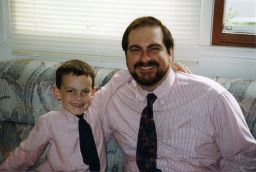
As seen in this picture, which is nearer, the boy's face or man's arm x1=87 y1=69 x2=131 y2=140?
the boy's face

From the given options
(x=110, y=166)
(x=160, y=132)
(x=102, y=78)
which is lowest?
(x=110, y=166)

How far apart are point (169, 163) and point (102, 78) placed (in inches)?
24.2

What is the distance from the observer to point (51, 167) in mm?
1732

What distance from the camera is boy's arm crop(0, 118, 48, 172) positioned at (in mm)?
1690

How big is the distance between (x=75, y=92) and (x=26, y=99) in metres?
0.55

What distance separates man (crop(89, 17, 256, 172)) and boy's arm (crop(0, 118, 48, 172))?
1.23ft

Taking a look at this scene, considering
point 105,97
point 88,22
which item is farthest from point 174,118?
point 88,22

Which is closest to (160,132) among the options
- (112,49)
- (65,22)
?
(112,49)

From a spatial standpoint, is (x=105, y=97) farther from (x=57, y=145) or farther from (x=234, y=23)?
(x=234, y=23)

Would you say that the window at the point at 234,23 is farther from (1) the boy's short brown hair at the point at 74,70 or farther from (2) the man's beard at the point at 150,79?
(1) the boy's short brown hair at the point at 74,70

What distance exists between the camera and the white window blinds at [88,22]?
2.30 meters

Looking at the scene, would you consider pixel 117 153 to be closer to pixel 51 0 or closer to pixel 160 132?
pixel 160 132

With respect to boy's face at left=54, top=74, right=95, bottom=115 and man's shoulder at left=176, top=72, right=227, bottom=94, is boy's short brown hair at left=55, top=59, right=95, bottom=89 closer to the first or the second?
boy's face at left=54, top=74, right=95, bottom=115

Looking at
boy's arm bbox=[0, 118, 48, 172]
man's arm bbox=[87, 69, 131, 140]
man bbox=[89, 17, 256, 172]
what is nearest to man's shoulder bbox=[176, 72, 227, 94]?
man bbox=[89, 17, 256, 172]
